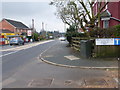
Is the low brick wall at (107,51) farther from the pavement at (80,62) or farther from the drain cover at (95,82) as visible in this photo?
the drain cover at (95,82)

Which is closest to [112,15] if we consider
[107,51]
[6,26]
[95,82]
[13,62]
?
[107,51]

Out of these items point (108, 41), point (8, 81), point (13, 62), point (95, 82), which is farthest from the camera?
point (108, 41)

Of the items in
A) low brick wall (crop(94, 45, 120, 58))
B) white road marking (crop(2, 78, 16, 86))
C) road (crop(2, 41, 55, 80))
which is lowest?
white road marking (crop(2, 78, 16, 86))

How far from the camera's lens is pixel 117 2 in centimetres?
1717

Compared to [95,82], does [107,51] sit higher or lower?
higher

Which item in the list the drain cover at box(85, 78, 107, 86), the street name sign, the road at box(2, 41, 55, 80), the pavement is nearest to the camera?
the drain cover at box(85, 78, 107, 86)

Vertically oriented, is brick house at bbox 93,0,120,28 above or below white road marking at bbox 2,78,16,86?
above

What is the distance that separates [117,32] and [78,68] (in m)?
5.17

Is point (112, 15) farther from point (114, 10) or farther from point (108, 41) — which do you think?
point (108, 41)

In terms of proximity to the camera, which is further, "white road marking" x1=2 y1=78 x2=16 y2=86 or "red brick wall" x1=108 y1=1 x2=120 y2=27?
"red brick wall" x1=108 y1=1 x2=120 y2=27

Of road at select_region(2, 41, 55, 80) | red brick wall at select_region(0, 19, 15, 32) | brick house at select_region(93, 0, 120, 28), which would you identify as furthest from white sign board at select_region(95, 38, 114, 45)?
red brick wall at select_region(0, 19, 15, 32)

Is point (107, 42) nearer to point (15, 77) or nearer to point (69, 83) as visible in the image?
point (69, 83)

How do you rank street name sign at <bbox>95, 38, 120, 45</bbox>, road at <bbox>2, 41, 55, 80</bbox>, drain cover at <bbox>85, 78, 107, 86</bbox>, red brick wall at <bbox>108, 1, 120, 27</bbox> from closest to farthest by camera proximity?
1. drain cover at <bbox>85, 78, 107, 86</bbox>
2. road at <bbox>2, 41, 55, 80</bbox>
3. street name sign at <bbox>95, 38, 120, 45</bbox>
4. red brick wall at <bbox>108, 1, 120, 27</bbox>

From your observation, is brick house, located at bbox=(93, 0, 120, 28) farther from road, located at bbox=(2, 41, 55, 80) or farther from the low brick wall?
road, located at bbox=(2, 41, 55, 80)
